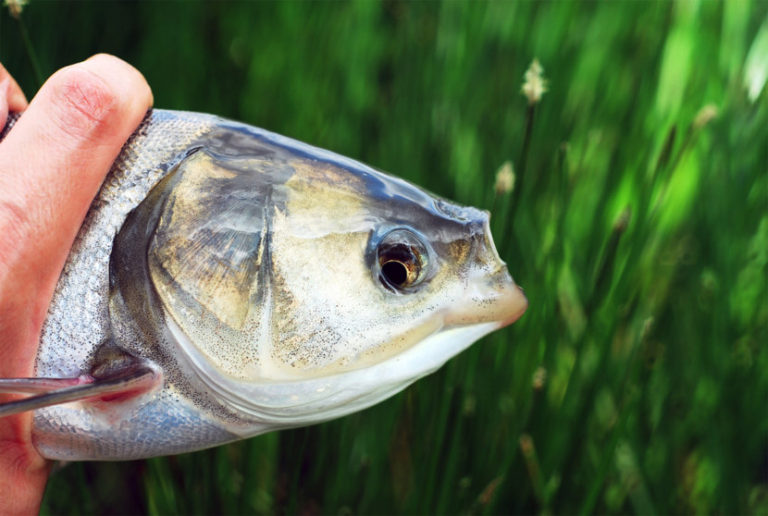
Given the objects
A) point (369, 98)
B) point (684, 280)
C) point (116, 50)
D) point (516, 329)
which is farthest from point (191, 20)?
point (684, 280)

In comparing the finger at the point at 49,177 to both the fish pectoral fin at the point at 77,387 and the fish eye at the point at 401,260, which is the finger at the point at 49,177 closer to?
the fish pectoral fin at the point at 77,387

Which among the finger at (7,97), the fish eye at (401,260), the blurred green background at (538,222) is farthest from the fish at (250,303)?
the blurred green background at (538,222)

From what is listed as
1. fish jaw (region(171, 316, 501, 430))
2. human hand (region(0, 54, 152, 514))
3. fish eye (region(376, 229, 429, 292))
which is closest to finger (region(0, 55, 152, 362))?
human hand (region(0, 54, 152, 514))

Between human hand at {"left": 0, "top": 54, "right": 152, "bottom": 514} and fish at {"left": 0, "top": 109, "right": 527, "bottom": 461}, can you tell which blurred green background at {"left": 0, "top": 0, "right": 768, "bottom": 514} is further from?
human hand at {"left": 0, "top": 54, "right": 152, "bottom": 514}

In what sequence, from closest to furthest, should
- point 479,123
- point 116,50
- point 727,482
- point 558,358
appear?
point 727,482, point 558,358, point 116,50, point 479,123

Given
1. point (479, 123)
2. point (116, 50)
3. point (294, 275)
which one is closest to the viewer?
point (294, 275)

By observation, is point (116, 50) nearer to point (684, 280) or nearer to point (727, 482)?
point (684, 280)
